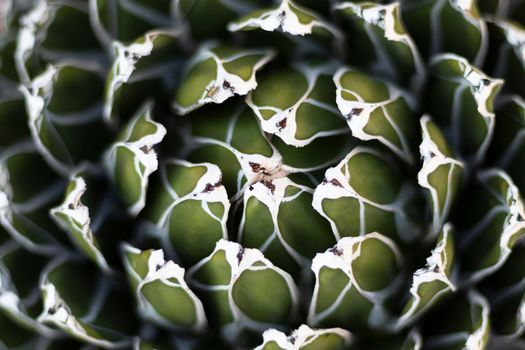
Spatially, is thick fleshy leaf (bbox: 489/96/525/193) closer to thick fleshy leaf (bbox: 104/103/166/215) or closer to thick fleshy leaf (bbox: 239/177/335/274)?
thick fleshy leaf (bbox: 239/177/335/274)

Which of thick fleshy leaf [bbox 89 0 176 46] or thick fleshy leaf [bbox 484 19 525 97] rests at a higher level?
thick fleshy leaf [bbox 484 19 525 97]

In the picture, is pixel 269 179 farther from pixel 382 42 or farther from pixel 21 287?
pixel 21 287

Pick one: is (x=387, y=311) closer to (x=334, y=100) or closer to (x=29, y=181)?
(x=334, y=100)

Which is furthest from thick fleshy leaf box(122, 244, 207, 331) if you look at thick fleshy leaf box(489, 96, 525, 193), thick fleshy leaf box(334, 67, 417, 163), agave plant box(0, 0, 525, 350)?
thick fleshy leaf box(489, 96, 525, 193)

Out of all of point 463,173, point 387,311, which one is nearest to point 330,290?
point 387,311

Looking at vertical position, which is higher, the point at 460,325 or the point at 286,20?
the point at 286,20

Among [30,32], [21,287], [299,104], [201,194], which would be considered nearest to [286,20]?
[299,104]
